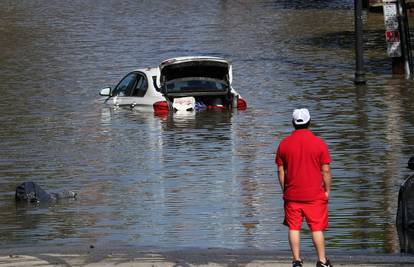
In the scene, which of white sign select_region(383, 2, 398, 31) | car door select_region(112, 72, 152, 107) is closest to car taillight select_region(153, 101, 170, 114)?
car door select_region(112, 72, 152, 107)

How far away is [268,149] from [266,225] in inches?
316

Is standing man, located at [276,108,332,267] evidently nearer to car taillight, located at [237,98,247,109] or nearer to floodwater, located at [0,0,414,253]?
floodwater, located at [0,0,414,253]

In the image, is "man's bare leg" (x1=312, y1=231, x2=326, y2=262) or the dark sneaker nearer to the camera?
the dark sneaker

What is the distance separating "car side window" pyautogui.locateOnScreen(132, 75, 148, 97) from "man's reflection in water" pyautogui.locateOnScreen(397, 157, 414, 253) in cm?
1795

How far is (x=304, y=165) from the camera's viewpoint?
1184 centimetres

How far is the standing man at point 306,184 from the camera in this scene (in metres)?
11.8

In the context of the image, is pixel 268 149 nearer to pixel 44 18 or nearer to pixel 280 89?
pixel 280 89

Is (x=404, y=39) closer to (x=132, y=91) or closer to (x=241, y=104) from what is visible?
(x=241, y=104)

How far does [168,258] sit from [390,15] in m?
24.4

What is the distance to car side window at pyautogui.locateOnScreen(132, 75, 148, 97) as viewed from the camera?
31.3 metres

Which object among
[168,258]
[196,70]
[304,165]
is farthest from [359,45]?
[304,165]

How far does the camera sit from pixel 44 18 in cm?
7056

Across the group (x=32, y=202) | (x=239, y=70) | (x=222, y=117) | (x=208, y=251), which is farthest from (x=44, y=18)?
(x=208, y=251)

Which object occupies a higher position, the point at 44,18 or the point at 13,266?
the point at 44,18
